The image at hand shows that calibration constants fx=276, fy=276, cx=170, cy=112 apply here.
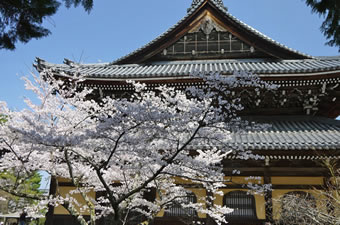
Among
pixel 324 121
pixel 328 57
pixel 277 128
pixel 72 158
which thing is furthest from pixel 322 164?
pixel 72 158

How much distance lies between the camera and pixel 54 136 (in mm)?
3738

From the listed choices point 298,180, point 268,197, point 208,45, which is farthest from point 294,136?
point 208,45

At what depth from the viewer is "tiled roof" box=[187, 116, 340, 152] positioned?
20.6 ft

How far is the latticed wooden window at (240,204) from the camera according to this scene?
728 cm

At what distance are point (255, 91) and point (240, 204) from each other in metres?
3.20

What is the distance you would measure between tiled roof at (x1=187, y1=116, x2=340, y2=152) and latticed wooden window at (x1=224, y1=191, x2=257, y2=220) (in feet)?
5.26

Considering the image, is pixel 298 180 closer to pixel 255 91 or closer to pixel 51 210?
pixel 255 91

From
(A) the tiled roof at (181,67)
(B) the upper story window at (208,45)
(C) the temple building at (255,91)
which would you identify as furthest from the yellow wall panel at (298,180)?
Answer: (B) the upper story window at (208,45)

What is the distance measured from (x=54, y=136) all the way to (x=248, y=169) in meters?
5.48

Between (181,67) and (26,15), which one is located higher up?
(181,67)

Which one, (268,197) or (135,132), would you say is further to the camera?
(268,197)

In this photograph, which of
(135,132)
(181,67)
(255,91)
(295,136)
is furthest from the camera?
(181,67)

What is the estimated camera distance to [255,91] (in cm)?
802

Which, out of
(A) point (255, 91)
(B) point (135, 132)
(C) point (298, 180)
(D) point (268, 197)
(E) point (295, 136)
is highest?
(A) point (255, 91)
